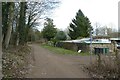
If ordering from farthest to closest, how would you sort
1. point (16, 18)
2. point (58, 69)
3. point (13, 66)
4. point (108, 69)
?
point (16, 18), point (58, 69), point (13, 66), point (108, 69)

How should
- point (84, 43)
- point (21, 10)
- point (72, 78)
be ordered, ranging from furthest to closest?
point (84, 43)
point (21, 10)
point (72, 78)

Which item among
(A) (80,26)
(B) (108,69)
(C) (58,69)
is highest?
(A) (80,26)

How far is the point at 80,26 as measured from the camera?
73.2m

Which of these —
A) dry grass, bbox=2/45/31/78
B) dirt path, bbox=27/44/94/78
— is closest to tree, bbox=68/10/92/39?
dirt path, bbox=27/44/94/78

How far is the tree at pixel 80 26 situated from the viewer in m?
72.8

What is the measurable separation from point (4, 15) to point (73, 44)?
29.9 metres

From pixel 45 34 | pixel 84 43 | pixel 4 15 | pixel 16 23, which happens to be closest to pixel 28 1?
pixel 16 23

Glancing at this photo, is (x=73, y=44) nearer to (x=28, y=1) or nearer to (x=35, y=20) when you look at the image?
(x=35, y=20)

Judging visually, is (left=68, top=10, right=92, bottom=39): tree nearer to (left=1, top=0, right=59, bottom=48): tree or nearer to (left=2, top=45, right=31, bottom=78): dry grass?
(left=1, top=0, right=59, bottom=48): tree

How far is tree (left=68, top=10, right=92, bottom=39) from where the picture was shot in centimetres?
Result: 7281

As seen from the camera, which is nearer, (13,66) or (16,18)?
(13,66)

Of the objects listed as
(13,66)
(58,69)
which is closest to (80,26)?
(58,69)

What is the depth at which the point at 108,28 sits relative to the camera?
109 meters

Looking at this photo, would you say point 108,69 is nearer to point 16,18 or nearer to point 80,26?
point 16,18
